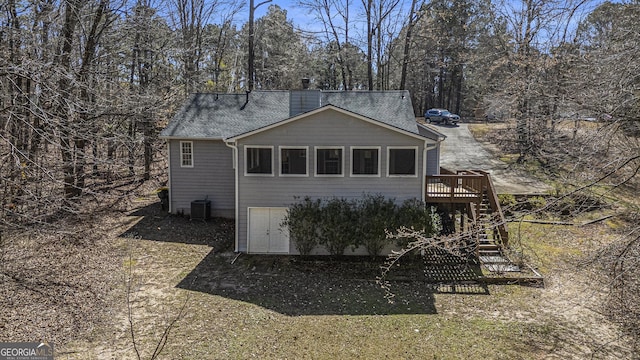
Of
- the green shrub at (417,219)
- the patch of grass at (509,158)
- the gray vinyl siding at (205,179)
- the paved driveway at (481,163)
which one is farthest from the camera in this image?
the patch of grass at (509,158)

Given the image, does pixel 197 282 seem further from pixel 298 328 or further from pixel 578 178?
pixel 578 178

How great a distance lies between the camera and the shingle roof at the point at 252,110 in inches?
573

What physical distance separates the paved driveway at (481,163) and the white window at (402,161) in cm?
871

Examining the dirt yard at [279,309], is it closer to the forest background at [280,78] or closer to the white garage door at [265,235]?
the white garage door at [265,235]

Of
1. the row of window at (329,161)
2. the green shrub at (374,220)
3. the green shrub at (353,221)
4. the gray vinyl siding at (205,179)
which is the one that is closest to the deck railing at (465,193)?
the green shrub at (353,221)

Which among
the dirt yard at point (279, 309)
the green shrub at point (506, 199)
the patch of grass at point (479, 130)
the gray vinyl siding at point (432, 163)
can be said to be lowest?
the dirt yard at point (279, 309)

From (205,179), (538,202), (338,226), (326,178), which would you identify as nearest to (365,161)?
(326,178)

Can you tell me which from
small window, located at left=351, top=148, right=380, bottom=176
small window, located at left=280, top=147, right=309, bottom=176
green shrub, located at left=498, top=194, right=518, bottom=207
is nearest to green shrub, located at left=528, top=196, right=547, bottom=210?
small window, located at left=351, top=148, right=380, bottom=176

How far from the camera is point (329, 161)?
11891 mm

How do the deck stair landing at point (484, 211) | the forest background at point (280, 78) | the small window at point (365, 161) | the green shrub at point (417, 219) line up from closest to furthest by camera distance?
the forest background at point (280, 78), the deck stair landing at point (484, 211), the green shrub at point (417, 219), the small window at point (365, 161)

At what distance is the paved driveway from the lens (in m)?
19.3

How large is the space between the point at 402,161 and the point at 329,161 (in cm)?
217

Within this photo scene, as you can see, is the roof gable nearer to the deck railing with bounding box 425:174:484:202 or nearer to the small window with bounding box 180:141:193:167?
the deck railing with bounding box 425:174:484:202

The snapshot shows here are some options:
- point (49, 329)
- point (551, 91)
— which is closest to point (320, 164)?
point (551, 91)
